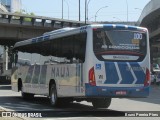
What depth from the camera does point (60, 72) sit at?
737 inches


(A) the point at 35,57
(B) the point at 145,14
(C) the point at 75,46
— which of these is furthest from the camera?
(B) the point at 145,14

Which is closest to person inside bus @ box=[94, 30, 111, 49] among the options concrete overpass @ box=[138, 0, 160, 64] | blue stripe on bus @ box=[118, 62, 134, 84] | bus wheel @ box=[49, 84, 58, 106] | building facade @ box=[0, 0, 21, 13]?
blue stripe on bus @ box=[118, 62, 134, 84]

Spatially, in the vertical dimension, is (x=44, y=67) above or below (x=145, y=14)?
below

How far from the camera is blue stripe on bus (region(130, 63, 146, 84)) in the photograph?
16.5m

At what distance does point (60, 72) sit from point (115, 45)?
10.8ft

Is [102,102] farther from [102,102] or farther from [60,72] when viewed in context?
[60,72]

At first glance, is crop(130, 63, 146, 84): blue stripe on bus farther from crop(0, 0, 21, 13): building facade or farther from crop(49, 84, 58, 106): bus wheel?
crop(0, 0, 21, 13): building facade

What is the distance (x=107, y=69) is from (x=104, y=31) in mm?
1352

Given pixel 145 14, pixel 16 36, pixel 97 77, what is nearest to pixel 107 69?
pixel 97 77

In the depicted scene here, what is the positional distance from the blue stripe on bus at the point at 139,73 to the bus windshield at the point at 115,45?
26 centimetres

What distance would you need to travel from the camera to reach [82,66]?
1653 centimetres

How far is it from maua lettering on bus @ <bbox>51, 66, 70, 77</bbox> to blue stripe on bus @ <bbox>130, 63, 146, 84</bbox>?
2.75m

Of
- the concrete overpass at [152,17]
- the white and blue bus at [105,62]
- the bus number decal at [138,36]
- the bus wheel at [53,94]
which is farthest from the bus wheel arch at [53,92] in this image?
the concrete overpass at [152,17]

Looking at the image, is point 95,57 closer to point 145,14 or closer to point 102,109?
point 102,109
